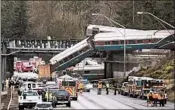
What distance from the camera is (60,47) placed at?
10162cm

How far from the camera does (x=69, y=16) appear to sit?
128m

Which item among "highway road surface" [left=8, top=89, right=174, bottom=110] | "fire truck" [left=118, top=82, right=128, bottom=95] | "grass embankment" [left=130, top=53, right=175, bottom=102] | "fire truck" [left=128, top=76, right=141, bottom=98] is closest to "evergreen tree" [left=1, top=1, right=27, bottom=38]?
"grass embankment" [left=130, top=53, right=175, bottom=102]

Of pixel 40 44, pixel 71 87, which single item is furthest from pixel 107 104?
pixel 40 44

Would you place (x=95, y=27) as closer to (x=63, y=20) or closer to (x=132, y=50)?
(x=132, y=50)

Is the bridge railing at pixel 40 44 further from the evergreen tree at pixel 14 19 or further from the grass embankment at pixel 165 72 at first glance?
the evergreen tree at pixel 14 19

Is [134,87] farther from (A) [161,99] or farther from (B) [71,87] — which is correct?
(A) [161,99]

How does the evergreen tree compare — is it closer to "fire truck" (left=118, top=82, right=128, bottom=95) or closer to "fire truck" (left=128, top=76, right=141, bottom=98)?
"fire truck" (left=118, top=82, right=128, bottom=95)

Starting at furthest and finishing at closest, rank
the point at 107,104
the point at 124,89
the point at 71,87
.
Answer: the point at 124,89
the point at 71,87
the point at 107,104

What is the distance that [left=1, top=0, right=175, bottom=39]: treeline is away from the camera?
105188 millimetres

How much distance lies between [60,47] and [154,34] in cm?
2381

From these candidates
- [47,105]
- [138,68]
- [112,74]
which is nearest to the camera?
[47,105]

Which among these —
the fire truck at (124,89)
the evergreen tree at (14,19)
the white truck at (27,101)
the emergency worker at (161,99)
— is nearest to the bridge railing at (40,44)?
the evergreen tree at (14,19)

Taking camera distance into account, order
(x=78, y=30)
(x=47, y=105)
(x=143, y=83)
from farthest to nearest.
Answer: (x=78, y=30) < (x=143, y=83) < (x=47, y=105)

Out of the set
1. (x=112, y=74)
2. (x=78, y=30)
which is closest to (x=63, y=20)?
(x=78, y=30)
